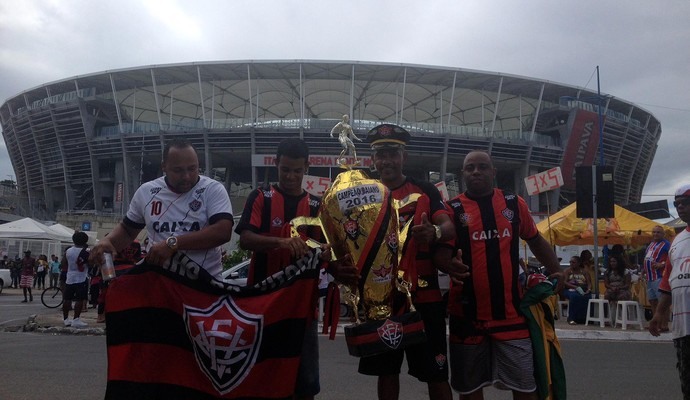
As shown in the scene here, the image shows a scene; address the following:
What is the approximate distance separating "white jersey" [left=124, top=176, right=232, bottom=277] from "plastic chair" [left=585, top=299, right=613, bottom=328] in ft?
32.5

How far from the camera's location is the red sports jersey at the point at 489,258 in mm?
3137

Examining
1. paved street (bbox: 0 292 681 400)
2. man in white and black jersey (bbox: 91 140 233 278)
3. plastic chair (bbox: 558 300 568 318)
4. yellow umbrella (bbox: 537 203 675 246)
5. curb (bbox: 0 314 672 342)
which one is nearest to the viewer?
man in white and black jersey (bbox: 91 140 233 278)

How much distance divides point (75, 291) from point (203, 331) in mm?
8170

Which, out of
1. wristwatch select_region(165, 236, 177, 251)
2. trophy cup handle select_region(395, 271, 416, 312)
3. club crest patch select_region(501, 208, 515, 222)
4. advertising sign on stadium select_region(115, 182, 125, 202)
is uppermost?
advertising sign on stadium select_region(115, 182, 125, 202)

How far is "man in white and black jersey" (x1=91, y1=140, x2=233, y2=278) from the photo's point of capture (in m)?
3.19

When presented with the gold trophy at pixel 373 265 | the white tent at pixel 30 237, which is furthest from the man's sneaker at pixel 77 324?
the white tent at pixel 30 237

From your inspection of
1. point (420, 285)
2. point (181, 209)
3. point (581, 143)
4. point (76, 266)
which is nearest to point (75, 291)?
point (76, 266)

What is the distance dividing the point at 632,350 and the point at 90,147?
48.5 metres

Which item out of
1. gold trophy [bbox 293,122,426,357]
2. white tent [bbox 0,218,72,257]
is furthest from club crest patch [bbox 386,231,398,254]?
white tent [bbox 0,218,72,257]

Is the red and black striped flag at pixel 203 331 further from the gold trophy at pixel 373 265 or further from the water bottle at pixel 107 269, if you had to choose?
the gold trophy at pixel 373 265

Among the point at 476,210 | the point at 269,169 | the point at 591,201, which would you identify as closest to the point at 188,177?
the point at 476,210

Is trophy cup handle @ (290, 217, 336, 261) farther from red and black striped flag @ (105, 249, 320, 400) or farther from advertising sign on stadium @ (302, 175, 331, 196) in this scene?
advertising sign on stadium @ (302, 175, 331, 196)

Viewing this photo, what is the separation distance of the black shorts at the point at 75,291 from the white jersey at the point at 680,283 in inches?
365

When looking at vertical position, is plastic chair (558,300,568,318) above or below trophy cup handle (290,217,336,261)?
below
